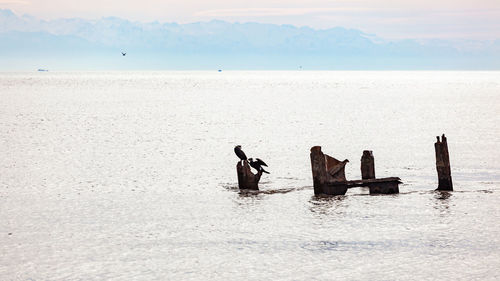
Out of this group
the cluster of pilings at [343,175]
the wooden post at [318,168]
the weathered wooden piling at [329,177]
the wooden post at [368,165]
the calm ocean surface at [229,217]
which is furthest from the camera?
the wooden post at [368,165]

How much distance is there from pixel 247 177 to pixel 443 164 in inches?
257

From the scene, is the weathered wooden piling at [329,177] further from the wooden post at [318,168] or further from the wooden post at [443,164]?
the wooden post at [443,164]

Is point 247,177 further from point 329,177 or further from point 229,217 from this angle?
point 229,217

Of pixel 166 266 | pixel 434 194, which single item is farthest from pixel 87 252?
pixel 434 194

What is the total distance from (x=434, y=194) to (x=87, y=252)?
12181 mm

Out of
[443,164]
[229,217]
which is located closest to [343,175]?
[443,164]

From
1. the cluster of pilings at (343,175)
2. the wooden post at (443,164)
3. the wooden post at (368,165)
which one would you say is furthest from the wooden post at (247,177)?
the wooden post at (443,164)

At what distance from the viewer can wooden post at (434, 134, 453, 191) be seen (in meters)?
23.8

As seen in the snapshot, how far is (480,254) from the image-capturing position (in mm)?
16812

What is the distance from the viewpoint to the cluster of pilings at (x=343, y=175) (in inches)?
905

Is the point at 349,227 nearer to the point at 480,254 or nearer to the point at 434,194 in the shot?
the point at 480,254

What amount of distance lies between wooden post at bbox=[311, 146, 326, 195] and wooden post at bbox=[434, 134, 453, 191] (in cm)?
379

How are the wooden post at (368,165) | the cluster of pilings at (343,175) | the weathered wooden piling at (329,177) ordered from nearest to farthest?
the cluster of pilings at (343,175), the weathered wooden piling at (329,177), the wooden post at (368,165)

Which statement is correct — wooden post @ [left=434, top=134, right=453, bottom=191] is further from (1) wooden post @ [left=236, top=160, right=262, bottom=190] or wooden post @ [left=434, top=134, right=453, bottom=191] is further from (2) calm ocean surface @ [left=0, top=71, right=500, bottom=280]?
(1) wooden post @ [left=236, top=160, right=262, bottom=190]
